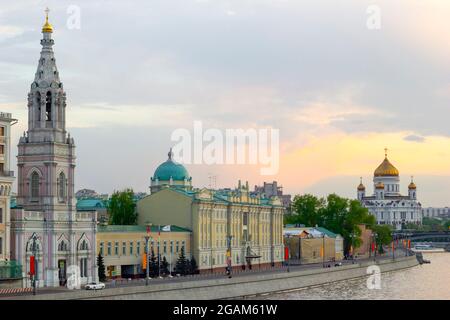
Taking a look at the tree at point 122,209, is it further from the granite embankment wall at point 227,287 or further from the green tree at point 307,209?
the green tree at point 307,209

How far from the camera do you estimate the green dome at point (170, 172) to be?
122 m

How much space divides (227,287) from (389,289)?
73.0 ft

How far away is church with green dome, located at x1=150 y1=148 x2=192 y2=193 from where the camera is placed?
121250mm

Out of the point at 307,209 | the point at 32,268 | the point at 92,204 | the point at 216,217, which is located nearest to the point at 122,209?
the point at 216,217

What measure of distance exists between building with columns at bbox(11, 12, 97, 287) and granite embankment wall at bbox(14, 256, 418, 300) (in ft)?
28.8

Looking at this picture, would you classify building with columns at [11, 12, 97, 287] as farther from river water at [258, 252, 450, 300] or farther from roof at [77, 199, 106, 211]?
roof at [77, 199, 106, 211]

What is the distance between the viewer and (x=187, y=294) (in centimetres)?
7962

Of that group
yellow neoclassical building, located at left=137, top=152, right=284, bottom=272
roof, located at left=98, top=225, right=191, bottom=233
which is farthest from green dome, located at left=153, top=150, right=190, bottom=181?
roof, located at left=98, top=225, right=191, bottom=233

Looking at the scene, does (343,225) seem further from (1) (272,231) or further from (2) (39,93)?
(2) (39,93)

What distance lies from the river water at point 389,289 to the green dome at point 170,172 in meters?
22.5

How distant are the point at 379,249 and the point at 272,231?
57415 mm

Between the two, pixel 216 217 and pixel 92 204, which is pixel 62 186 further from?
pixel 92 204

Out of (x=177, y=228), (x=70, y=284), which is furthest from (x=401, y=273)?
(x=70, y=284)
